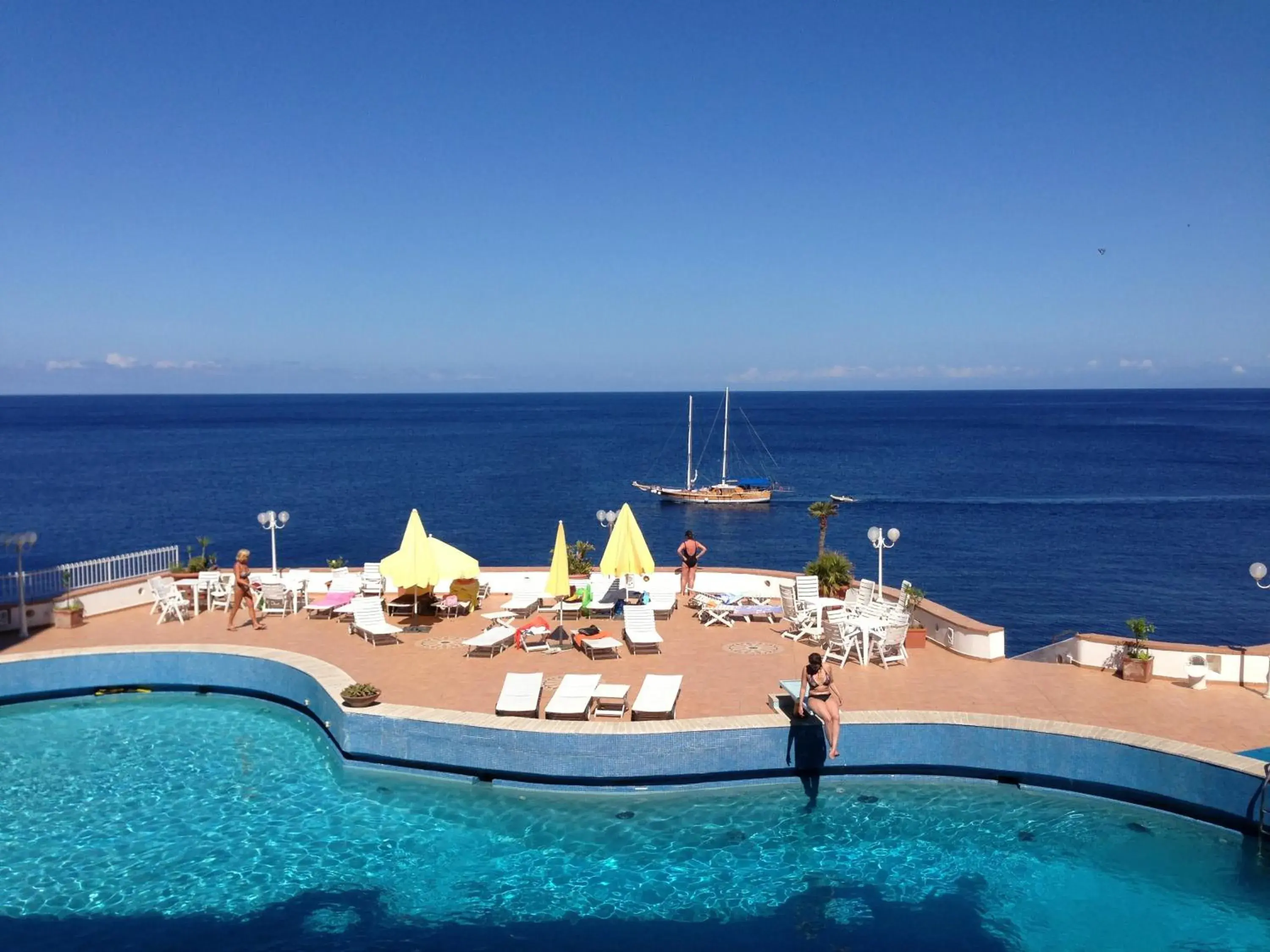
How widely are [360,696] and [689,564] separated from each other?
806cm

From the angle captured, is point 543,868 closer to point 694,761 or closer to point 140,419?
point 694,761

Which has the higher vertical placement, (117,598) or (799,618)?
(799,618)

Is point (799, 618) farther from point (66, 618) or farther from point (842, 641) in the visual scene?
point (66, 618)

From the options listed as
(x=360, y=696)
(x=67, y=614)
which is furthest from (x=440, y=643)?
(x=67, y=614)

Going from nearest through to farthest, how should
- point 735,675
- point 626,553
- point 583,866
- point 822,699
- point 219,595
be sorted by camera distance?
point 583,866
point 822,699
point 735,675
point 626,553
point 219,595

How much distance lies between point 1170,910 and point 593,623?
31.5 feet

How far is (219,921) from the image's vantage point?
828 centimetres

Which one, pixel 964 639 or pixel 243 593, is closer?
pixel 964 639

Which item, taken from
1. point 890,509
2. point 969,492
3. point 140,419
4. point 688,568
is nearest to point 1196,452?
point 969,492

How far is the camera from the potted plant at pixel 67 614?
15.6 metres

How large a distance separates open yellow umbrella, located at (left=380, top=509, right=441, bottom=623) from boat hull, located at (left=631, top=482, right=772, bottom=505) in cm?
5066

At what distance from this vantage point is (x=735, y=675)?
1288cm

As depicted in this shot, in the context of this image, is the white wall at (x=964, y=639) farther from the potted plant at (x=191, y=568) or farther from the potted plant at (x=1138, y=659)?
the potted plant at (x=191, y=568)

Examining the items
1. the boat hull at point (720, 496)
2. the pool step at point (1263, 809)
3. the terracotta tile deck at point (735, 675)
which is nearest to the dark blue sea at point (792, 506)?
the boat hull at point (720, 496)
